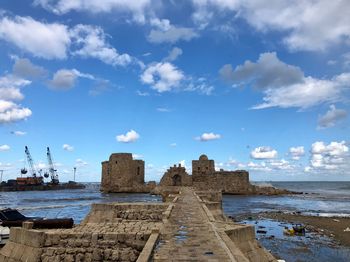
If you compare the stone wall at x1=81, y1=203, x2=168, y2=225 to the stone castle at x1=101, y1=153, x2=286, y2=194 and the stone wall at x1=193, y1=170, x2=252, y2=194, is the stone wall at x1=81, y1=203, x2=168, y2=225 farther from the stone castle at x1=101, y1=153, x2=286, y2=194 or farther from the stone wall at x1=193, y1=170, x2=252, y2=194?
the stone wall at x1=193, y1=170, x2=252, y2=194

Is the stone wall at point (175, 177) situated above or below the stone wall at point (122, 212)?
above

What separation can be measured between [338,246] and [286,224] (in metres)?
8.54

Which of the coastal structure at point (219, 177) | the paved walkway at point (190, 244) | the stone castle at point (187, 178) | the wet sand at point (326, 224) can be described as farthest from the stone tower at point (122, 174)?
the paved walkway at point (190, 244)

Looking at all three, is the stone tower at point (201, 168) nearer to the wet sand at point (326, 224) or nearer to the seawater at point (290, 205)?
the seawater at point (290, 205)

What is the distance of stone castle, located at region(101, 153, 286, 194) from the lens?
224 feet

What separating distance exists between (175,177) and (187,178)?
264 cm

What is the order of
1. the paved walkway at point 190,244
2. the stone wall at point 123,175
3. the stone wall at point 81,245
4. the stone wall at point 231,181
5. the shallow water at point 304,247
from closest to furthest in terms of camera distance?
the paved walkway at point 190,244 → the stone wall at point 81,245 → the shallow water at point 304,247 → the stone wall at point 231,181 → the stone wall at point 123,175

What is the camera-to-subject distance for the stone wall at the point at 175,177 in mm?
68812

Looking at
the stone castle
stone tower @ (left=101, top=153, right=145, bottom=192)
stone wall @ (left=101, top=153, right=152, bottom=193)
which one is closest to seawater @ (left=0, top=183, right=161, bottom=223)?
the stone castle

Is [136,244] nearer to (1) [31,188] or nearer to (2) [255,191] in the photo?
(2) [255,191]

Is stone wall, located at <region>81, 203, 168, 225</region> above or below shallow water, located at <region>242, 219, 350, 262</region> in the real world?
above

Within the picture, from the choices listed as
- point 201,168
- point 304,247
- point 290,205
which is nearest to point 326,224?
point 304,247

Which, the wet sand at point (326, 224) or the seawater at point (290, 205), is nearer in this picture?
the wet sand at point (326, 224)

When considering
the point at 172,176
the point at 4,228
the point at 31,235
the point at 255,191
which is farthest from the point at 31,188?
the point at 31,235
